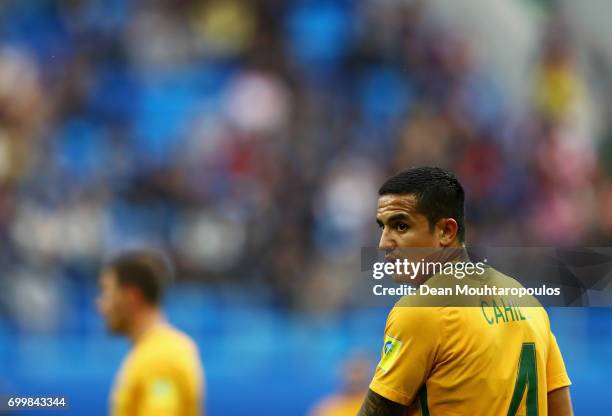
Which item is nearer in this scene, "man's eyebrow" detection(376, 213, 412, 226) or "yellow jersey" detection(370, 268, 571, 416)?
"yellow jersey" detection(370, 268, 571, 416)

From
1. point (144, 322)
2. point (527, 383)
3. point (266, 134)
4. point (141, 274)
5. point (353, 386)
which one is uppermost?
point (266, 134)

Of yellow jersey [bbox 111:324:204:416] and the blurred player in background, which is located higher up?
the blurred player in background

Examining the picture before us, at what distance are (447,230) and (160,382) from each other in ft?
4.78

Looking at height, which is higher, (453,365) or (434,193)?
(434,193)

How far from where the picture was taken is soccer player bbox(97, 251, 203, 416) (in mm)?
3459

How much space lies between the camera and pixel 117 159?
7668 millimetres

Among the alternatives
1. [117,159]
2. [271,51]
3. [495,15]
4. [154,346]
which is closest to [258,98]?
[271,51]

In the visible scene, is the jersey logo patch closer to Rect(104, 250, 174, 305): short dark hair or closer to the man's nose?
the man's nose

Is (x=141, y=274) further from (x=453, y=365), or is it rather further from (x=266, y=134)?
(x=266, y=134)

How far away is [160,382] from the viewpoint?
3.47 meters

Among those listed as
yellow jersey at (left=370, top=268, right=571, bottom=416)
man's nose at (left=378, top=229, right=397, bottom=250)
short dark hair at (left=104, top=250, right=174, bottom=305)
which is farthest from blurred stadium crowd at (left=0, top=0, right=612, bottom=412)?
yellow jersey at (left=370, top=268, right=571, bottom=416)

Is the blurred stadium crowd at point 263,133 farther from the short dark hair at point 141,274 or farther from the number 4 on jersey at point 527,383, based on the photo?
the number 4 on jersey at point 527,383

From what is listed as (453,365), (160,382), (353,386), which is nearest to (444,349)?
(453,365)
